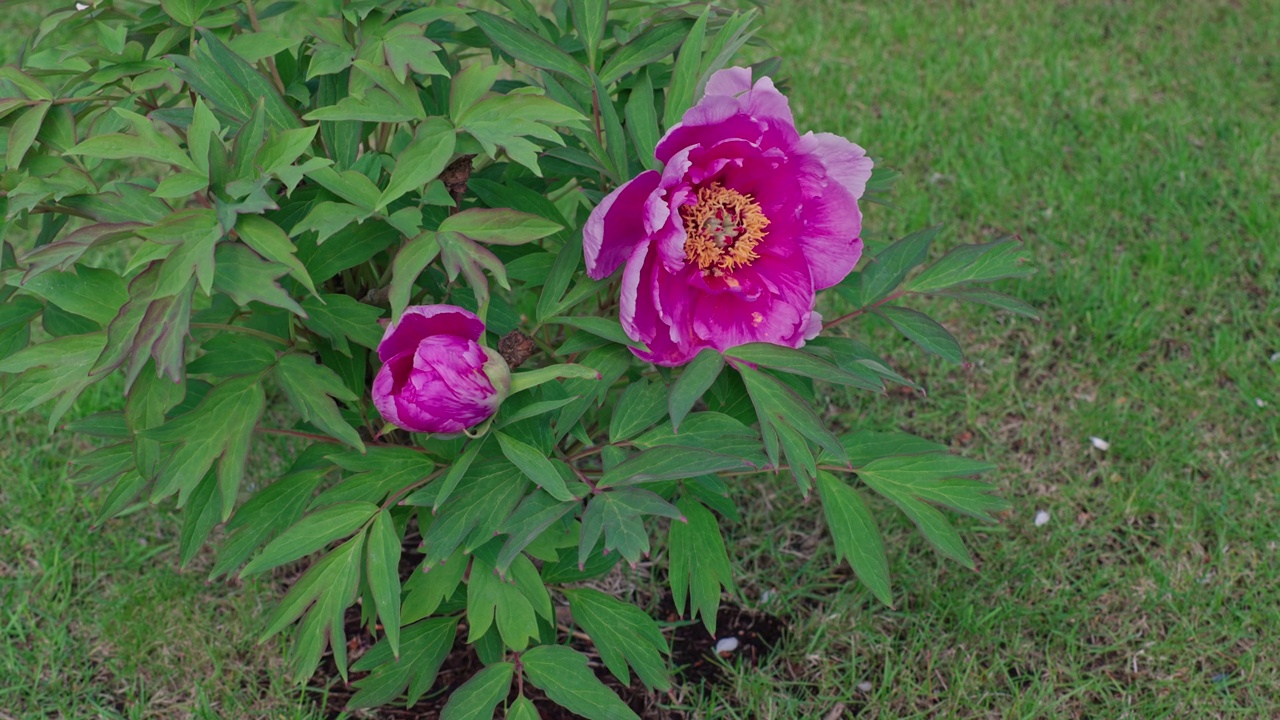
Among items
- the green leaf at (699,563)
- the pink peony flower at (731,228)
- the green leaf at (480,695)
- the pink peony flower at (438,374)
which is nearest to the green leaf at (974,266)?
the pink peony flower at (731,228)

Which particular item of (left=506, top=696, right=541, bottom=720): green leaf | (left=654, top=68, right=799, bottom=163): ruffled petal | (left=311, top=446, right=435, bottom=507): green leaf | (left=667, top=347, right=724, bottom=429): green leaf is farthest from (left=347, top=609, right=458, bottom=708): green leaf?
(left=654, top=68, right=799, bottom=163): ruffled petal

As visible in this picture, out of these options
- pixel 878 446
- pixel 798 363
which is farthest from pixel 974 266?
pixel 798 363

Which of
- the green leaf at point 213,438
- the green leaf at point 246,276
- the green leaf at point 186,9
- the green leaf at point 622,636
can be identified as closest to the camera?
the green leaf at point 246,276

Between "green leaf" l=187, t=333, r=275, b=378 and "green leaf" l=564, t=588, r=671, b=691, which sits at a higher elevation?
"green leaf" l=187, t=333, r=275, b=378

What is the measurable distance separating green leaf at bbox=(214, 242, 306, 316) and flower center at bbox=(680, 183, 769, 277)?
51 cm

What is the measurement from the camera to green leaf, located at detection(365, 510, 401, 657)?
1.38 meters

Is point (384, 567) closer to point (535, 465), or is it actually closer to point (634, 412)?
point (535, 465)

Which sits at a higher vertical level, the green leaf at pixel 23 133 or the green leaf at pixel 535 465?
the green leaf at pixel 23 133

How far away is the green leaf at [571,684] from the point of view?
1551 millimetres

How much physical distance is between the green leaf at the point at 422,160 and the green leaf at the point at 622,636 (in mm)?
644

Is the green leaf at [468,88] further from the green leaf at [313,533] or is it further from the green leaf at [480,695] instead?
the green leaf at [480,695]

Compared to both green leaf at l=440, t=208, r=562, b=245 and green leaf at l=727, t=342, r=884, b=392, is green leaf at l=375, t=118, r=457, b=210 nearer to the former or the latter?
green leaf at l=440, t=208, r=562, b=245

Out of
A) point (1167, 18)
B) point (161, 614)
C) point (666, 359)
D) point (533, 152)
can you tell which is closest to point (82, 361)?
point (533, 152)

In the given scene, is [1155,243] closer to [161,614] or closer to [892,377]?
[892,377]
